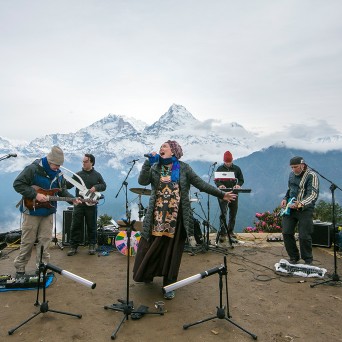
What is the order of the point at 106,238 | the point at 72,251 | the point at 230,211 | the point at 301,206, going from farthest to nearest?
the point at 230,211, the point at 106,238, the point at 72,251, the point at 301,206

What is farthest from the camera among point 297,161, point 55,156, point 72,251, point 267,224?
point 267,224

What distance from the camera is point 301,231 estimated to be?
6.03 metres

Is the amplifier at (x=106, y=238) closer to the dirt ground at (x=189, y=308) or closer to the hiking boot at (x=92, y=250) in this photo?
the hiking boot at (x=92, y=250)

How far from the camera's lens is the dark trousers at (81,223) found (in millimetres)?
7211

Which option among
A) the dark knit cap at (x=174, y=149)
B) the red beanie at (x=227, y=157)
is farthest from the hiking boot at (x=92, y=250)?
the red beanie at (x=227, y=157)

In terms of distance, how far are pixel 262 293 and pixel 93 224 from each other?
159 inches

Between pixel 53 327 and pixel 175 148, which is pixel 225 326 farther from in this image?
pixel 175 148

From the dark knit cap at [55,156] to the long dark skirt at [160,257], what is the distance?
6.43ft

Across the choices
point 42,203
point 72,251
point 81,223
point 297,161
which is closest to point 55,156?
point 42,203

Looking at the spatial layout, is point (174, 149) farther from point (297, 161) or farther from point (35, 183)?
point (297, 161)

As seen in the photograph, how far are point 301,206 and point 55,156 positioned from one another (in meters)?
4.38

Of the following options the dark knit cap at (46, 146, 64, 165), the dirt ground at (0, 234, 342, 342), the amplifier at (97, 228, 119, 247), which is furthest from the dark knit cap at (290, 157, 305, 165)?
the amplifier at (97, 228, 119, 247)

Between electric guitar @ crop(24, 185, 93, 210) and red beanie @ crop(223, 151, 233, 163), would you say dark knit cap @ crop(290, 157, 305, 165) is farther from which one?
electric guitar @ crop(24, 185, 93, 210)

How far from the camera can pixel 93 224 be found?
7293mm
